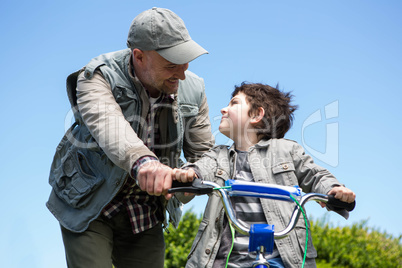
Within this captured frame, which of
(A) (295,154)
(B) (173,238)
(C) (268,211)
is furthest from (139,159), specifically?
(B) (173,238)

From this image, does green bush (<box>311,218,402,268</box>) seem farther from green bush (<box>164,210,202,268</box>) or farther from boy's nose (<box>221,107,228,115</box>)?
boy's nose (<box>221,107,228,115</box>)

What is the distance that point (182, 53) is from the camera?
9.94ft

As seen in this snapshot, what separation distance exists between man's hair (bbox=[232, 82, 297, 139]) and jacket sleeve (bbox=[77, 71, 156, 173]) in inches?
34.8

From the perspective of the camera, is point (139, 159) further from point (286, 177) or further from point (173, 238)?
point (173, 238)

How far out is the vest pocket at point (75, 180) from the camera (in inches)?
126

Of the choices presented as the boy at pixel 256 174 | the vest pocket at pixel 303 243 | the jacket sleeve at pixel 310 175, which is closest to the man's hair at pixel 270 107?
the boy at pixel 256 174

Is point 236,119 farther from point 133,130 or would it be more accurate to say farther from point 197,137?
point 133,130

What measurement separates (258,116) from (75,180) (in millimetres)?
1260

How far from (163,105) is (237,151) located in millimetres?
591

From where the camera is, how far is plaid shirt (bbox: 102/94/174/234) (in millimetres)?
3244

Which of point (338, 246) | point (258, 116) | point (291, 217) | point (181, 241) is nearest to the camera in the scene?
point (291, 217)

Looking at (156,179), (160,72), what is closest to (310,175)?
(156,179)

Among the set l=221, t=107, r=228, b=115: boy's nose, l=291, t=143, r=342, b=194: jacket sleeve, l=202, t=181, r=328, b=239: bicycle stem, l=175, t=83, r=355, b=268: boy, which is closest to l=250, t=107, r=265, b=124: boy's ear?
l=175, t=83, r=355, b=268: boy

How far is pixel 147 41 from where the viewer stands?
122 inches
